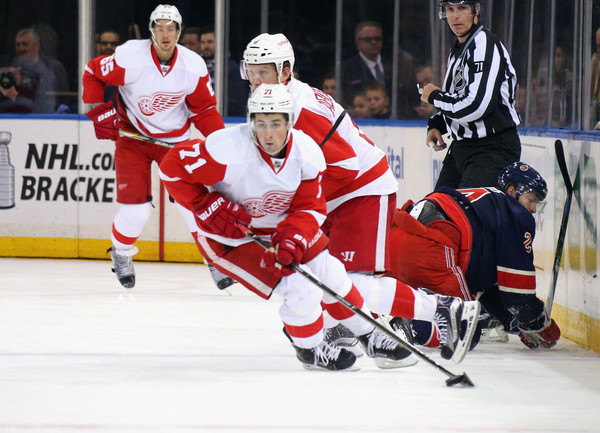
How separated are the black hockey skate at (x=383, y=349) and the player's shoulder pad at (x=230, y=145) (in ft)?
2.20

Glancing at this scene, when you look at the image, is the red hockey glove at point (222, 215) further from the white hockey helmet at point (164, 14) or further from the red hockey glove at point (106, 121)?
the white hockey helmet at point (164, 14)

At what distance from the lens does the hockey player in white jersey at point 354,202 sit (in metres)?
3.16

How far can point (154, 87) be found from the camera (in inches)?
190

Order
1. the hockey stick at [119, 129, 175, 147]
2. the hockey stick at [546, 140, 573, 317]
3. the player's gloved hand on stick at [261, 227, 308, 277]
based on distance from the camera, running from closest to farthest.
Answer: the player's gloved hand on stick at [261, 227, 308, 277], the hockey stick at [546, 140, 573, 317], the hockey stick at [119, 129, 175, 147]

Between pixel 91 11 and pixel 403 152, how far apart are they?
1988 mm

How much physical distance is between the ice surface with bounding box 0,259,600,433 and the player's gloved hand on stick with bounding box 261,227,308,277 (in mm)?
333

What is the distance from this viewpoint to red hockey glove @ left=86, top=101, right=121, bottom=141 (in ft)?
15.4

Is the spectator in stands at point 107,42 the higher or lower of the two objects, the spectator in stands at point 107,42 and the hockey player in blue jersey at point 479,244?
the higher

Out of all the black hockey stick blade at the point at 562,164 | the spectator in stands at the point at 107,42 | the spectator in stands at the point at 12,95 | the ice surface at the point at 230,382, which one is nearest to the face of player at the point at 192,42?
the spectator in stands at the point at 107,42

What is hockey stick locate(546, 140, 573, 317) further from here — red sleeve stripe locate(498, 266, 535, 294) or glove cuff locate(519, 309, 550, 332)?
red sleeve stripe locate(498, 266, 535, 294)

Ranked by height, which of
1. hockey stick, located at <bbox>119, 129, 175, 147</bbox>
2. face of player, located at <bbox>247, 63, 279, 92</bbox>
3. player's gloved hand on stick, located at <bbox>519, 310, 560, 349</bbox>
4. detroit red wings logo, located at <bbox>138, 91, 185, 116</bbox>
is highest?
face of player, located at <bbox>247, 63, 279, 92</bbox>

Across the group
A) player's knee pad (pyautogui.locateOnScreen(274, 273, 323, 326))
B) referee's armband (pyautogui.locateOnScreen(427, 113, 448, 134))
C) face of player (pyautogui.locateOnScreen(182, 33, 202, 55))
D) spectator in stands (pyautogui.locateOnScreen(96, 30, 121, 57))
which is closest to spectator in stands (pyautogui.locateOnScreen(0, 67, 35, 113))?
spectator in stands (pyautogui.locateOnScreen(96, 30, 121, 57))

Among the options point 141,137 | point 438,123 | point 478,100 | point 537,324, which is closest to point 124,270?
point 141,137

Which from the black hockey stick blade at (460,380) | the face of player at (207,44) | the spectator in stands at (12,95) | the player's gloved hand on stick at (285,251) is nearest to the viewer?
the player's gloved hand on stick at (285,251)
